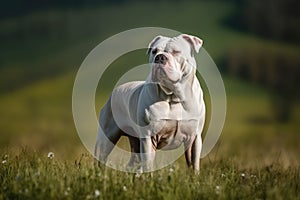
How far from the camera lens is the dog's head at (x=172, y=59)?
6.41 metres

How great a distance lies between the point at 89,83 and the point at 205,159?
1.66 m

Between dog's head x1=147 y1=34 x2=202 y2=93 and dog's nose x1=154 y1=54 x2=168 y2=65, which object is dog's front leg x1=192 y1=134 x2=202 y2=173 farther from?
dog's nose x1=154 y1=54 x2=168 y2=65

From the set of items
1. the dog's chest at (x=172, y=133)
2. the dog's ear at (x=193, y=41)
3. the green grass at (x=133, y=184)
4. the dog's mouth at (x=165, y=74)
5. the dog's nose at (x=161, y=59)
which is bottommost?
the green grass at (x=133, y=184)

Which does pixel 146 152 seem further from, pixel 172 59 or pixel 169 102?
pixel 172 59

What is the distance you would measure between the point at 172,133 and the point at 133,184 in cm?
120

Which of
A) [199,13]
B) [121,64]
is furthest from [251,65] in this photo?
[121,64]

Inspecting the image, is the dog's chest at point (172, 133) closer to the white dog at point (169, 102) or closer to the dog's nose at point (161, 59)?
the white dog at point (169, 102)

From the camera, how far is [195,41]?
6637mm

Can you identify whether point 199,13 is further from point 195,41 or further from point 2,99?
point 195,41

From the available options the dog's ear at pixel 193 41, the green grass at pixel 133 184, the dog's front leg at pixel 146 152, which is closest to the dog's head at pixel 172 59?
the dog's ear at pixel 193 41

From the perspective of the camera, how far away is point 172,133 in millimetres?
6652

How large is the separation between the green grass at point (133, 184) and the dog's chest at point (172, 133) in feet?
1.96

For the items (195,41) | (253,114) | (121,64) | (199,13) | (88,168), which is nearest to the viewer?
(88,168)

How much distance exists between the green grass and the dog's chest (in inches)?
23.5
